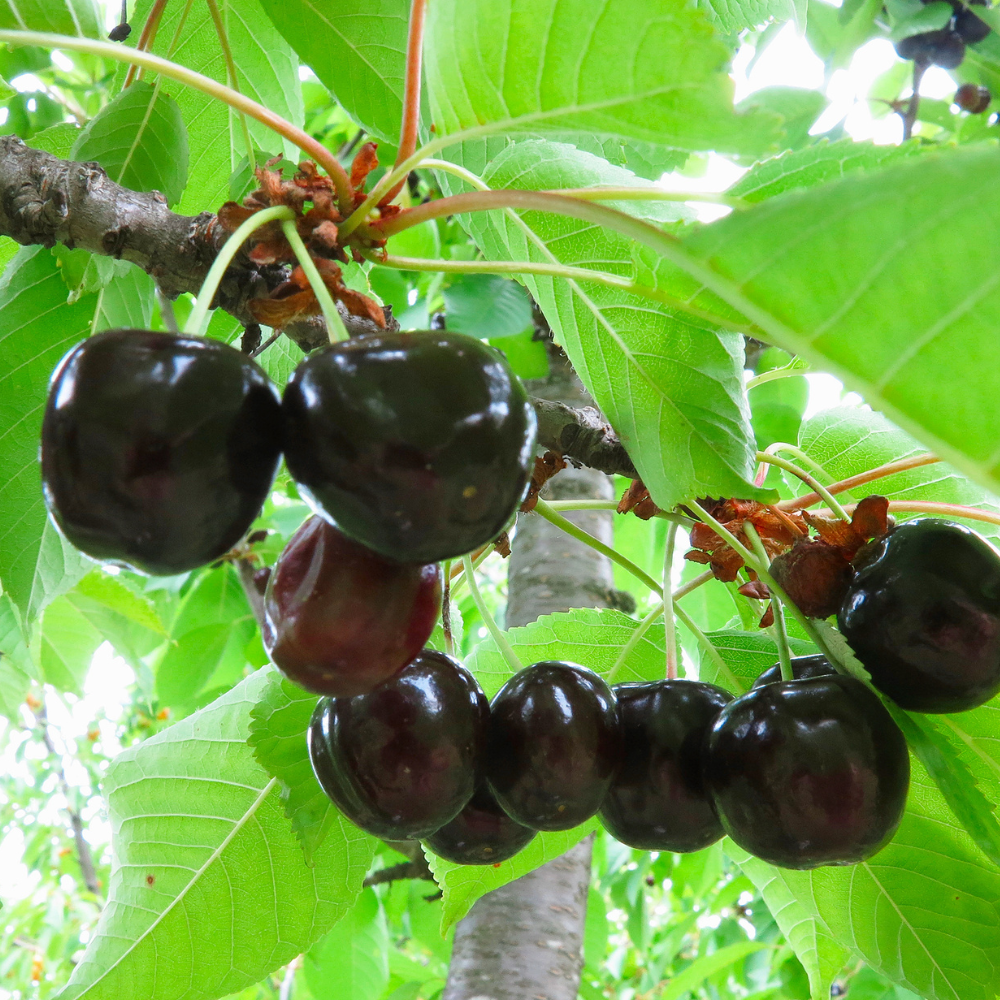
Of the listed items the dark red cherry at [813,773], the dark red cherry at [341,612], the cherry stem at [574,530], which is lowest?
the dark red cherry at [813,773]

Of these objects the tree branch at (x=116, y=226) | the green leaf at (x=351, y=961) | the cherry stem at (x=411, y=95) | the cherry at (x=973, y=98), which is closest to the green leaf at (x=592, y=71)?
the cherry stem at (x=411, y=95)

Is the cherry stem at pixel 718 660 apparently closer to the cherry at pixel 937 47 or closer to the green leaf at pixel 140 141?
the green leaf at pixel 140 141

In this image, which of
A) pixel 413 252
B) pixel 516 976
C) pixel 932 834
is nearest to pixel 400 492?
pixel 932 834

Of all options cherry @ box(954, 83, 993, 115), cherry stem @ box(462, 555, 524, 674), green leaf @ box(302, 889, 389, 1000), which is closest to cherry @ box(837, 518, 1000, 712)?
cherry stem @ box(462, 555, 524, 674)

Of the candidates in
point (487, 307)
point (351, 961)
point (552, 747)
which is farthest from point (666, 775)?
point (351, 961)

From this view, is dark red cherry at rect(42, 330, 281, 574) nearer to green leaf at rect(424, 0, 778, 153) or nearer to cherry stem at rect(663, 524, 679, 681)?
green leaf at rect(424, 0, 778, 153)

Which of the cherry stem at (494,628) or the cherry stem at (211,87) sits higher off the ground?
the cherry stem at (211,87)

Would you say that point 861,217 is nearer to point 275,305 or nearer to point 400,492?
point 400,492
